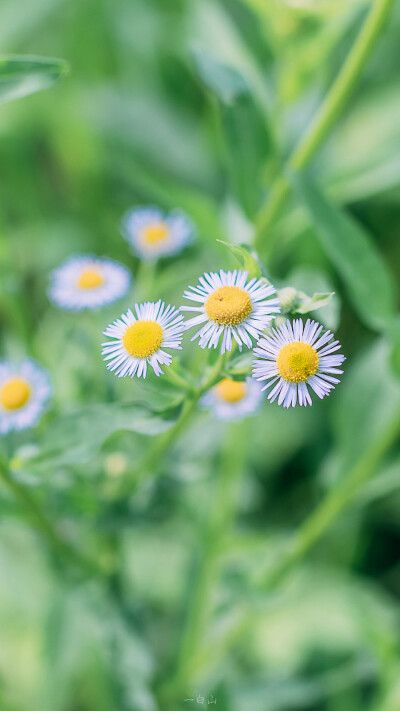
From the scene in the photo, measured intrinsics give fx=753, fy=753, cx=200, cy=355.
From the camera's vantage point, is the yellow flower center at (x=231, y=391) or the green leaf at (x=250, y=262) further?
the yellow flower center at (x=231, y=391)

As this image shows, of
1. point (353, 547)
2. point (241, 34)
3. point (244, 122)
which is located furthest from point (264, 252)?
point (241, 34)

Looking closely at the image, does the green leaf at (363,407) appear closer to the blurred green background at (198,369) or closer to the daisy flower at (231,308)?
the blurred green background at (198,369)

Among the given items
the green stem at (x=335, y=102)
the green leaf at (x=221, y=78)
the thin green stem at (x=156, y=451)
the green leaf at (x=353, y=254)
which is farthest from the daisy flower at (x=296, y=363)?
the green leaf at (x=221, y=78)

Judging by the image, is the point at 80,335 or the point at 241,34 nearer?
the point at 80,335

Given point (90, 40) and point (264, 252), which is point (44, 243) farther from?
point (264, 252)

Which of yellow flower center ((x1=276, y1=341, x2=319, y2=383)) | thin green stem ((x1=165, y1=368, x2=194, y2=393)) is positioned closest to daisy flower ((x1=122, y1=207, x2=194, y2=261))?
thin green stem ((x1=165, y1=368, x2=194, y2=393))

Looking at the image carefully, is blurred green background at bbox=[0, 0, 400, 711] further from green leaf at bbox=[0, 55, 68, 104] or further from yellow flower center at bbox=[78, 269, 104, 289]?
green leaf at bbox=[0, 55, 68, 104]

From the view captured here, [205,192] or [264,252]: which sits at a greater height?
[205,192]
